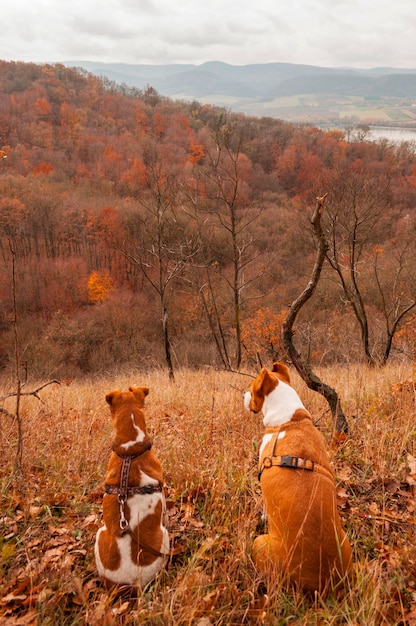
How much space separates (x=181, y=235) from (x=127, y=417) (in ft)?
86.2

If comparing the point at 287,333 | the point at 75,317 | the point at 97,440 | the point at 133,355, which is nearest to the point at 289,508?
the point at 287,333

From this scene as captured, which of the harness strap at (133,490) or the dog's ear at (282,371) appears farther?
the dog's ear at (282,371)

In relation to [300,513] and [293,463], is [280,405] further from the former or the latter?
[300,513]

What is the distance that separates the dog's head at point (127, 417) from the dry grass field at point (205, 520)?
85 cm

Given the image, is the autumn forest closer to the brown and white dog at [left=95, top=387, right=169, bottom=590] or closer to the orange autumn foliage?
the orange autumn foliage

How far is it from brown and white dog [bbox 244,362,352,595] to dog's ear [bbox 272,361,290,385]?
0.37m

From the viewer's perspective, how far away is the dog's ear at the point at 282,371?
2.95 m

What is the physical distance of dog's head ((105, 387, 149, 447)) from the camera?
8.29ft

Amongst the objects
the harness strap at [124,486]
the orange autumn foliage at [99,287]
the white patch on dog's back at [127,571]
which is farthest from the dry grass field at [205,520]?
the orange autumn foliage at [99,287]

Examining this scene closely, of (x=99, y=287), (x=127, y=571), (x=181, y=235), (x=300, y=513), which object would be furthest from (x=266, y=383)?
(x=99, y=287)

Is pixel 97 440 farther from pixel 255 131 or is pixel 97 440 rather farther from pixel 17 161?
pixel 255 131

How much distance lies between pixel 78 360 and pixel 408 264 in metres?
27.8

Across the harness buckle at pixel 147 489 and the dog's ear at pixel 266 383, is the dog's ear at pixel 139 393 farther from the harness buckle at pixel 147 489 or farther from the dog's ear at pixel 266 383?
the dog's ear at pixel 266 383

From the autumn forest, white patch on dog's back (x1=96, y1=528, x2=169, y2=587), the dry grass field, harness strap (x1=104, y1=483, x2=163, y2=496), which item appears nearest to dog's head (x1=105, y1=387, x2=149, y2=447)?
harness strap (x1=104, y1=483, x2=163, y2=496)
